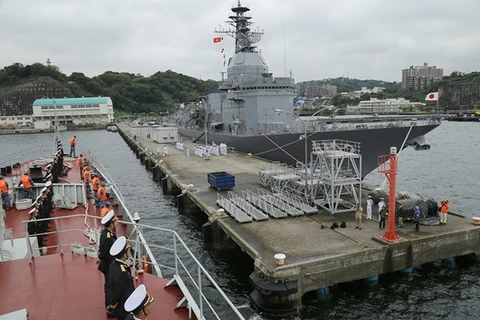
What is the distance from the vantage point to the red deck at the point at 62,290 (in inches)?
232

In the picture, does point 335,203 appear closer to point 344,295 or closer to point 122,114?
point 344,295

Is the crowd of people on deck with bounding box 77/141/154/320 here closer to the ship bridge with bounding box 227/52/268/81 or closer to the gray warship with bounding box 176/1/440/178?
the gray warship with bounding box 176/1/440/178

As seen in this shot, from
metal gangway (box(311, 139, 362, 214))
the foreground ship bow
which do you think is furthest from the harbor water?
metal gangway (box(311, 139, 362, 214))

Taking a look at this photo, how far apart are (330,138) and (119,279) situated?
75.8 feet

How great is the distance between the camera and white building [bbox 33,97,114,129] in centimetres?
10756

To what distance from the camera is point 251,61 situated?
146 feet

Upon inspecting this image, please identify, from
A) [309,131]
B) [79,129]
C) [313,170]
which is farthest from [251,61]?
[79,129]

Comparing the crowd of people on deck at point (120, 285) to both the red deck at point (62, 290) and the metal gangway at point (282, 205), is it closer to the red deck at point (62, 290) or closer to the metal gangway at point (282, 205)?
the red deck at point (62, 290)

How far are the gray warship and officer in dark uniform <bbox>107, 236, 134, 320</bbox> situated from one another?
13.2 m

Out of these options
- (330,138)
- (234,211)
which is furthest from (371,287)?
(330,138)

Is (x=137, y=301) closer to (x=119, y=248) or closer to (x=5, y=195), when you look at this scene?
(x=119, y=248)

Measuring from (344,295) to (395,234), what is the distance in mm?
2747

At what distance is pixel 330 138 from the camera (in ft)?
86.1

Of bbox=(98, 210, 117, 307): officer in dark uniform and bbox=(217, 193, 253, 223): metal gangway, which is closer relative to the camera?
bbox=(98, 210, 117, 307): officer in dark uniform
